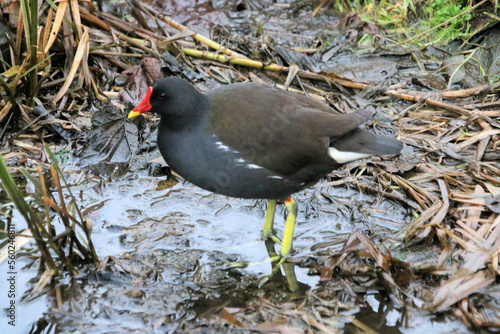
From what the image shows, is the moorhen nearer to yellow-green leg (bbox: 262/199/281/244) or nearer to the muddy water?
yellow-green leg (bbox: 262/199/281/244)

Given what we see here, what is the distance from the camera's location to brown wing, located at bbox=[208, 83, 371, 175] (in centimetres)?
329

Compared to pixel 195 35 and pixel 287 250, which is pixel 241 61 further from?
pixel 287 250

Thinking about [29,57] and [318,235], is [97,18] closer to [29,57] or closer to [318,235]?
[29,57]

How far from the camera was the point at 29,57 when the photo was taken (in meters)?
4.20

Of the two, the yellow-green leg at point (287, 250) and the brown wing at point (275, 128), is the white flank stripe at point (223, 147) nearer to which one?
the brown wing at point (275, 128)

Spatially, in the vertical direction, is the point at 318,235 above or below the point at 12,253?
below

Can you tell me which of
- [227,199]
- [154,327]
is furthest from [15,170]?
[154,327]

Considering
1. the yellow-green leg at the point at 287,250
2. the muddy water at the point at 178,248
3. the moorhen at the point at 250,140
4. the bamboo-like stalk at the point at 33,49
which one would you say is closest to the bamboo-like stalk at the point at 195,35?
the bamboo-like stalk at the point at 33,49

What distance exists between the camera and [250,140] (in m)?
3.28

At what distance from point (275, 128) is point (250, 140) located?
0.54 ft

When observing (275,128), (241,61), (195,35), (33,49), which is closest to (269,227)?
(275,128)

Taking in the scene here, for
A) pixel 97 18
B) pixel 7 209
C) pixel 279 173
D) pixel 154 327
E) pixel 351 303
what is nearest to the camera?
pixel 154 327

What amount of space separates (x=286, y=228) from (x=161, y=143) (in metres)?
0.92

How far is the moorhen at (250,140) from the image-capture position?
326 cm
